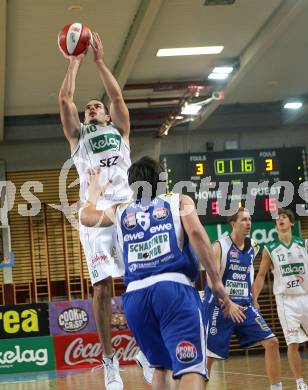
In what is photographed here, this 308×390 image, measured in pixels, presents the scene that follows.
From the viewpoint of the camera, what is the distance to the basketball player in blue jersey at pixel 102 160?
6.99 meters

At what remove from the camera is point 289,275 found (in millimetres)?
10656

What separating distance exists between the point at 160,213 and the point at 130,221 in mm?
204

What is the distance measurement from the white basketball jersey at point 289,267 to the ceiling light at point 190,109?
762 centimetres

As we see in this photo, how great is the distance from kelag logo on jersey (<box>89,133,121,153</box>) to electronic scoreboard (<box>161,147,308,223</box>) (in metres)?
8.07

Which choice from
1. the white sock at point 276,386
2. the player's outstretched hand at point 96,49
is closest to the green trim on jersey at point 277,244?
the white sock at point 276,386

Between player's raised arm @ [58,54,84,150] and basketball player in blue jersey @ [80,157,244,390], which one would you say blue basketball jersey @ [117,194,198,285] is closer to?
basketball player in blue jersey @ [80,157,244,390]

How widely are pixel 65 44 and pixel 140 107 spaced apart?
39.8 feet

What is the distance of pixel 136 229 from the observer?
5188mm

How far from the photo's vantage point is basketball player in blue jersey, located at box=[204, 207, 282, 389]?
27.3 feet

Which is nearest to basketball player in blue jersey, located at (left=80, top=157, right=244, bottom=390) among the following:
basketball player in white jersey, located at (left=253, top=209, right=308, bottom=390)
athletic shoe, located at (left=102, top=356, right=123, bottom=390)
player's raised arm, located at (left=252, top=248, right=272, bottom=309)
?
athletic shoe, located at (left=102, top=356, right=123, bottom=390)

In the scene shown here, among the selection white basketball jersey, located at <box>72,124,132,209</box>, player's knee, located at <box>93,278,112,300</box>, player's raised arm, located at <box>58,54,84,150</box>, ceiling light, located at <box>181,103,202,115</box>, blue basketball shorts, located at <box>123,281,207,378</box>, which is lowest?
blue basketball shorts, located at <box>123,281,207,378</box>

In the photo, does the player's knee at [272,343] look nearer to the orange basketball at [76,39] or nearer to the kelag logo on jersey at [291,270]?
the kelag logo on jersey at [291,270]

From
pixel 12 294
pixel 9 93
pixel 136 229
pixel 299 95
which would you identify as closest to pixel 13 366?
pixel 12 294

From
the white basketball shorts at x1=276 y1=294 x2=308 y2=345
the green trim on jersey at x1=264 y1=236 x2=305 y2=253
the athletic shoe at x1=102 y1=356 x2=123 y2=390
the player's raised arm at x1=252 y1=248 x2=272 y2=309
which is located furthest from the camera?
the green trim on jersey at x1=264 y1=236 x2=305 y2=253
